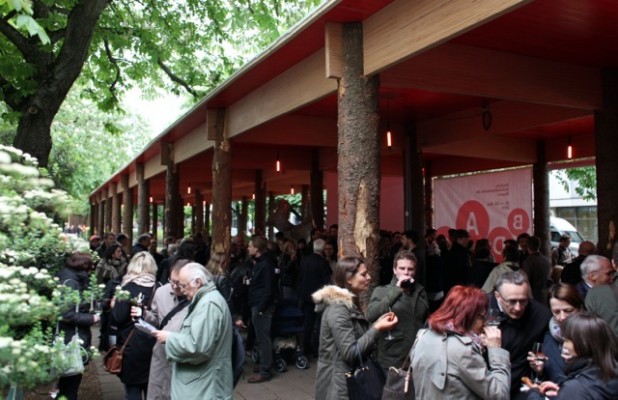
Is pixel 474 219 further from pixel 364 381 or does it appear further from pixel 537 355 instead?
pixel 537 355

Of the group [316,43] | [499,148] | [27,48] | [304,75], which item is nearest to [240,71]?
[304,75]

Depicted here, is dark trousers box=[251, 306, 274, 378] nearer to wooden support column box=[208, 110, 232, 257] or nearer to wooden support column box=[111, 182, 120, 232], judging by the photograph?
wooden support column box=[208, 110, 232, 257]

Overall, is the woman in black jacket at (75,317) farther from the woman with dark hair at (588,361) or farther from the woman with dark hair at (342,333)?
the woman with dark hair at (588,361)

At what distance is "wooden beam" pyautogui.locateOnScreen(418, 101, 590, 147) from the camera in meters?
9.28

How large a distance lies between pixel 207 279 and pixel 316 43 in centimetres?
343

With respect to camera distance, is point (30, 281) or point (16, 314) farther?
point (30, 281)

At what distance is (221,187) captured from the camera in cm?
984

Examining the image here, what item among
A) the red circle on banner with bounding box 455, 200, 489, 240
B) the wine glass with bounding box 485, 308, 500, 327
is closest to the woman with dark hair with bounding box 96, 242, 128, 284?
the wine glass with bounding box 485, 308, 500, 327

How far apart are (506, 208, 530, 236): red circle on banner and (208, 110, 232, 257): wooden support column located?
7.39 m

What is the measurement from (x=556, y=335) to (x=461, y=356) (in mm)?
922

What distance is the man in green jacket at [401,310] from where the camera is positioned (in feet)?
14.6

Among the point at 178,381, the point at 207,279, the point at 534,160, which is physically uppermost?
the point at 534,160

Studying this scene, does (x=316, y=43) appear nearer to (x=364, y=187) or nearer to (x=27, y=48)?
(x=364, y=187)

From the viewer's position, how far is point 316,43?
6.41 meters
